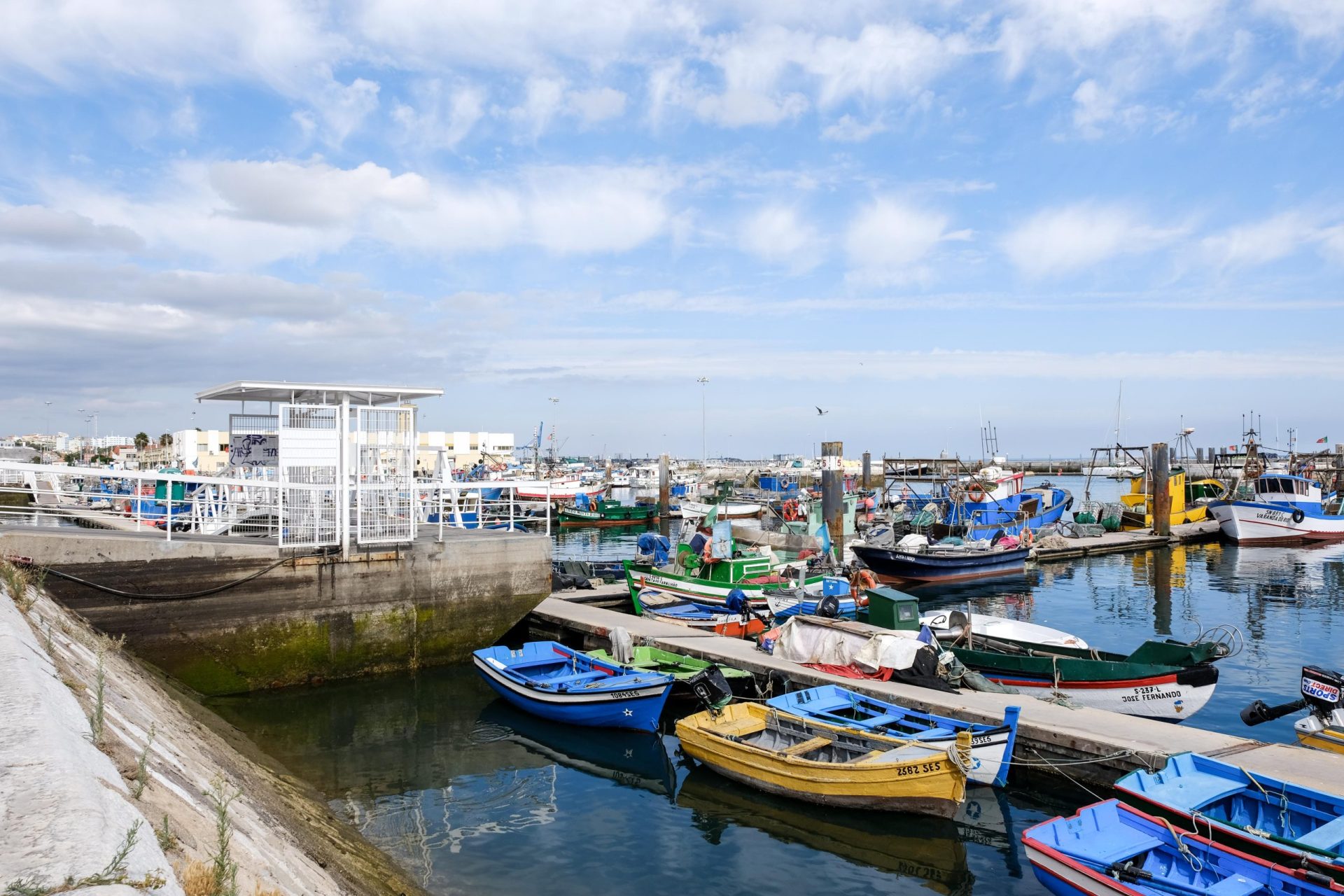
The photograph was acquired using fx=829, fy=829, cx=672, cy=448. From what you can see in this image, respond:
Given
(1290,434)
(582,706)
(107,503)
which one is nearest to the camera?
(582,706)

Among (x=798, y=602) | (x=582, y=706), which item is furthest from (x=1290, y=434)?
(x=582, y=706)

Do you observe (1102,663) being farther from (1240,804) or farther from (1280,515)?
(1280,515)

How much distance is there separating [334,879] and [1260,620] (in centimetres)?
2986

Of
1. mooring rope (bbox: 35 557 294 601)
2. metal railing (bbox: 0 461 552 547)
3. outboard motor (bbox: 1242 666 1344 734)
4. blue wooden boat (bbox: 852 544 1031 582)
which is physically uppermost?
metal railing (bbox: 0 461 552 547)

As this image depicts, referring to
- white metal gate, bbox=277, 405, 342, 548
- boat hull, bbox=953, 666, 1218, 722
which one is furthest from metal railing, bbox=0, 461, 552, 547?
boat hull, bbox=953, 666, 1218, 722

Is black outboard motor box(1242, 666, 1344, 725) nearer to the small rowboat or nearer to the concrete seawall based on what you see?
the small rowboat

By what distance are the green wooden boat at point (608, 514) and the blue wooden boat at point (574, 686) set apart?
141 ft

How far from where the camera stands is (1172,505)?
54.3 m

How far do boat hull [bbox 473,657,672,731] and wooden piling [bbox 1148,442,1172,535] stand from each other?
1664 inches

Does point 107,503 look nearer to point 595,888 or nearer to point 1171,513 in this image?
point 595,888

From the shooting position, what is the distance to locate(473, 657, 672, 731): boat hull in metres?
15.1

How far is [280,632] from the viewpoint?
17156 mm

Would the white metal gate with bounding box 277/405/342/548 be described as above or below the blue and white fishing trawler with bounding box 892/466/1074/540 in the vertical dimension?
above

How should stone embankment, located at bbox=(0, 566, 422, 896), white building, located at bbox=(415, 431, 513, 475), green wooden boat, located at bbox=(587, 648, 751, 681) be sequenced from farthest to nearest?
white building, located at bbox=(415, 431, 513, 475) → green wooden boat, located at bbox=(587, 648, 751, 681) → stone embankment, located at bbox=(0, 566, 422, 896)
